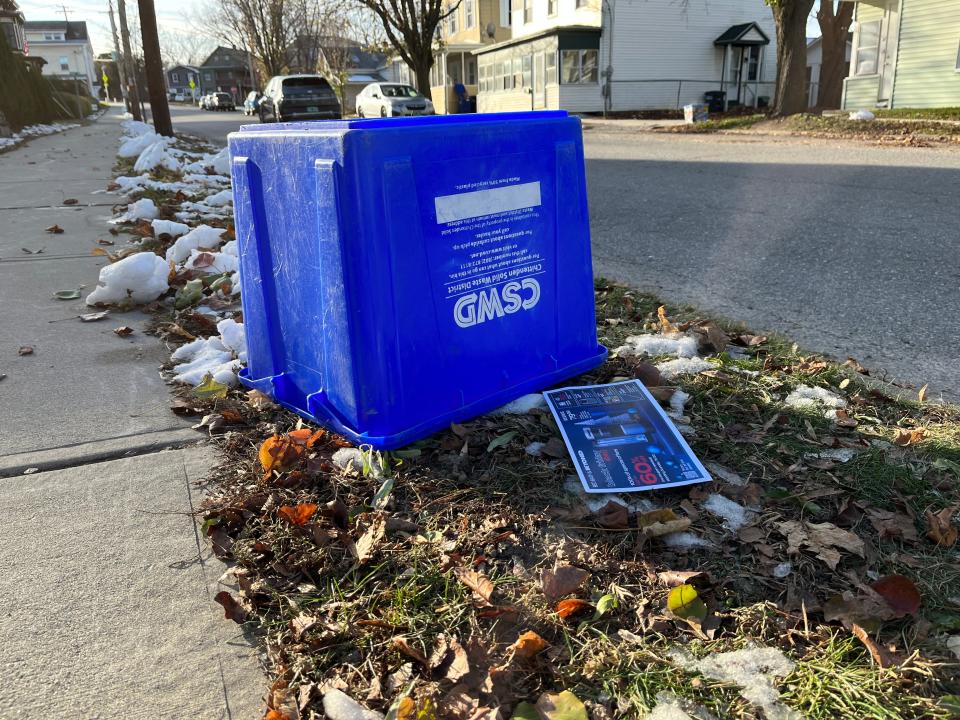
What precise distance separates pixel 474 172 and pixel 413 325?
0.58 m

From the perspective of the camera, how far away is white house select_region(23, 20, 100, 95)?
9994cm

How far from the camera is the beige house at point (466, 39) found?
44.7 metres

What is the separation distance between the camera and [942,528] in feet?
6.69

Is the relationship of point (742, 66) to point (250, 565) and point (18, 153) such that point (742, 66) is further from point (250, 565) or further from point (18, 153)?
point (250, 565)

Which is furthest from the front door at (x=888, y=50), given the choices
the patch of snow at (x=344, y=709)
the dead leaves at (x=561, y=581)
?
the patch of snow at (x=344, y=709)

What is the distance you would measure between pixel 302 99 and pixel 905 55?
730 inches

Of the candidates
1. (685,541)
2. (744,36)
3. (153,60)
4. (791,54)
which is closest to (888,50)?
(791,54)

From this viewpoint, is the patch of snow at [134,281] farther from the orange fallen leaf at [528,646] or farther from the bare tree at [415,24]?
the bare tree at [415,24]

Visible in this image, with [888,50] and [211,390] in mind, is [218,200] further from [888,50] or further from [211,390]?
[888,50]

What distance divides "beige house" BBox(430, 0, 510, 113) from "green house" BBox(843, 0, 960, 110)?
23.1m

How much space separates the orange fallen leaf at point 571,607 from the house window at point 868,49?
83.8 feet

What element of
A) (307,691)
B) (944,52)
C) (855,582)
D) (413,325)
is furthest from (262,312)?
(944,52)

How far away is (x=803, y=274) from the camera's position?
5.04m

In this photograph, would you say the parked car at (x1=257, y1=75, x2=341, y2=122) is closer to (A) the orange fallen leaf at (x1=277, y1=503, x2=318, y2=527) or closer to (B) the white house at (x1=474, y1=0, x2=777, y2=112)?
(B) the white house at (x1=474, y1=0, x2=777, y2=112)
